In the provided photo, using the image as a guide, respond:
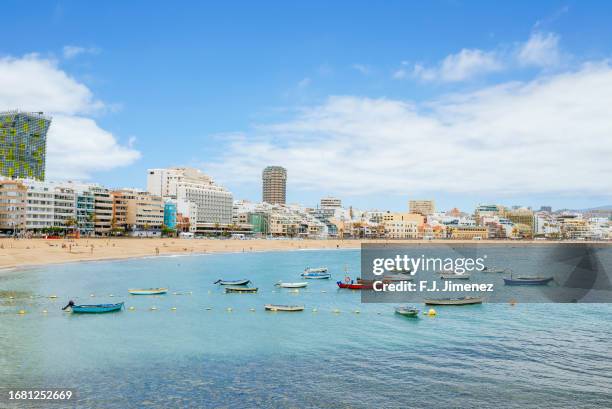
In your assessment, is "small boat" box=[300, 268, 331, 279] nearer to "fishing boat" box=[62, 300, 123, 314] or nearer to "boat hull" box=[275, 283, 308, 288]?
"boat hull" box=[275, 283, 308, 288]

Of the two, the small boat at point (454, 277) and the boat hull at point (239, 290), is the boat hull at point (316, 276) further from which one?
the boat hull at point (239, 290)

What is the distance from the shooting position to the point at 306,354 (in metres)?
37.5

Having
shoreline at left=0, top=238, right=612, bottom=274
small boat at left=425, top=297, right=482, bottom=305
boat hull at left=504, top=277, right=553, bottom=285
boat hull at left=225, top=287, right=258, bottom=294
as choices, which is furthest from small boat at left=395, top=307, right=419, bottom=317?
shoreline at left=0, top=238, right=612, bottom=274

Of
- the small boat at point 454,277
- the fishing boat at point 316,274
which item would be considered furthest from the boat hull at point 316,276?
the small boat at point 454,277

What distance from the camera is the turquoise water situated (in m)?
28.8

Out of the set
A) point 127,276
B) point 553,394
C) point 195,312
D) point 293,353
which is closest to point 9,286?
point 127,276

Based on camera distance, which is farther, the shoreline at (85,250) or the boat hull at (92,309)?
the shoreline at (85,250)

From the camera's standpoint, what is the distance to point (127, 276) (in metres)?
87.6

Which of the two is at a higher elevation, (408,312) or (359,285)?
(359,285)

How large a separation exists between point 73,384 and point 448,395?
20.8 metres

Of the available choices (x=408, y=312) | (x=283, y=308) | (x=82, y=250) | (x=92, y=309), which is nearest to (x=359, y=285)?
(x=283, y=308)

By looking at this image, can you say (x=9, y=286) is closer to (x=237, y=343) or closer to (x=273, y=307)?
(x=273, y=307)

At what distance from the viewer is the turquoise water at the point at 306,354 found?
28.8 meters

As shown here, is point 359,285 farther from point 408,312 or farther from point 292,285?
point 408,312
